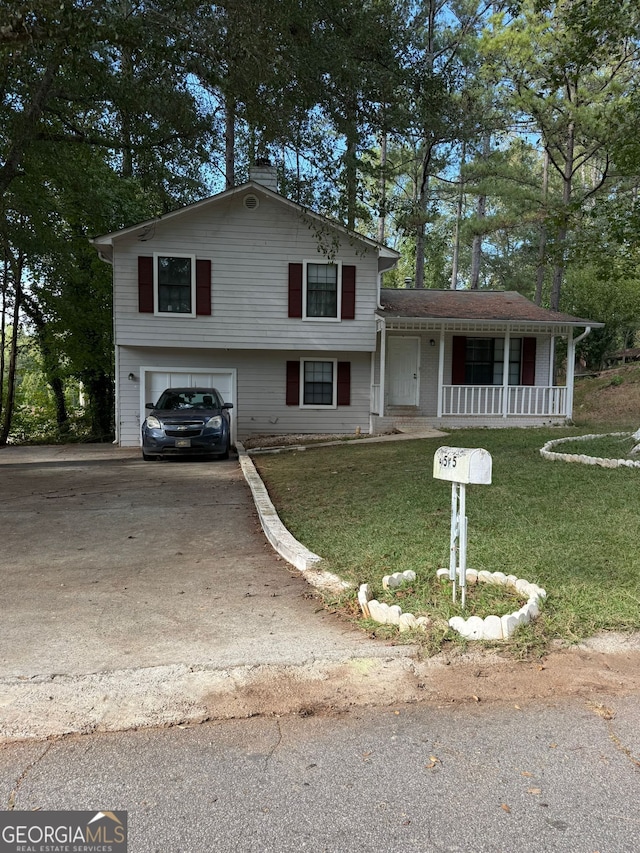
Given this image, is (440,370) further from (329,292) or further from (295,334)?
(295,334)

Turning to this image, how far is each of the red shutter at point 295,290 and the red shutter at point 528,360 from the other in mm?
7016

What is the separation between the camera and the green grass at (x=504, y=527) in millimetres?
3797

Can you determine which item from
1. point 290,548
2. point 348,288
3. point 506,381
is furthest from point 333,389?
point 290,548

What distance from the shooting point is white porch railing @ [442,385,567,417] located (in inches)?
651

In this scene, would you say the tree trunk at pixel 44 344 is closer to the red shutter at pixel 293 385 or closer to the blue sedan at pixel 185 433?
the red shutter at pixel 293 385

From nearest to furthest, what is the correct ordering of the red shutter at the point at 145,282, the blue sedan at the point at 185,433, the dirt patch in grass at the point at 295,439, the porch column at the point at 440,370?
1. the blue sedan at the point at 185,433
2. the dirt patch in grass at the point at 295,439
3. the red shutter at the point at 145,282
4. the porch column at the point at 440,370

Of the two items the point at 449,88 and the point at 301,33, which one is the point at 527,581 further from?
the point at 449,88

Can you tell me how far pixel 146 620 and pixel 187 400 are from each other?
31.4 ft

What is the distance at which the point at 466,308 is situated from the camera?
17078 millimetres

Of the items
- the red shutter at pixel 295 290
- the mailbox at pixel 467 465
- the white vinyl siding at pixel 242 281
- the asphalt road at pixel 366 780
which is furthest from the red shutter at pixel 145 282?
the asphalt road at pixel 366 780

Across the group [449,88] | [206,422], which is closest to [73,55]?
[449,88]

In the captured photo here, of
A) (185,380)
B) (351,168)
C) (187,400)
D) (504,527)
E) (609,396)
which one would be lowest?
(504,527)

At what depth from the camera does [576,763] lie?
2.34m

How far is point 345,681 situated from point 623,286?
89.5ft
